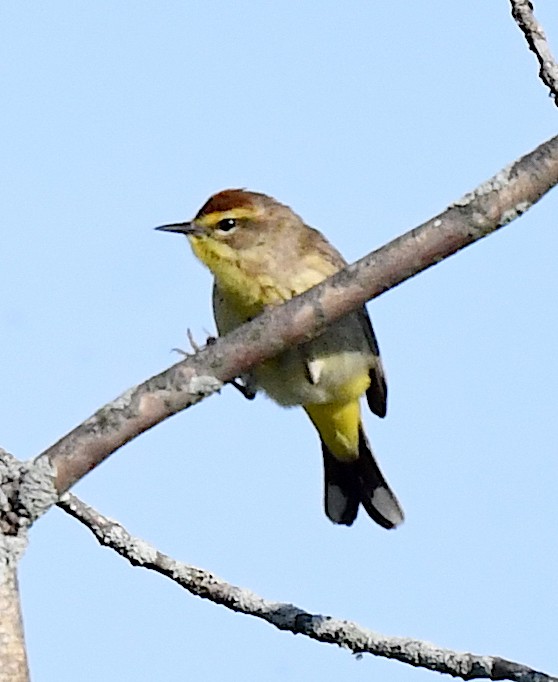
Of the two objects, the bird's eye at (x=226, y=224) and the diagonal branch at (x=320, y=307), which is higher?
the bird's eye at (x=226, y=224)

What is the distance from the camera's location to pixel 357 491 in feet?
27.0

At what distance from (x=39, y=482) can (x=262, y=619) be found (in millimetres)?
1329

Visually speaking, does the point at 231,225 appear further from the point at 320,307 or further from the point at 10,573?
the point at 10,573

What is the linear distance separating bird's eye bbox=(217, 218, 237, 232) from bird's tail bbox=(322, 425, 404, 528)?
1.89m

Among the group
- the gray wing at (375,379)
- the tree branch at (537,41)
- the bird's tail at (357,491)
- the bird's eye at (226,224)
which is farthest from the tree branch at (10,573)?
the bird's tail at (357,491)

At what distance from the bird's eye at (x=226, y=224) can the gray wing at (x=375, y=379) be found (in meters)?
0.94

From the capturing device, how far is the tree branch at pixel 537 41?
343 centimetres

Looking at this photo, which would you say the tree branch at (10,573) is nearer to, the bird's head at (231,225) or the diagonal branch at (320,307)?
the diagonal branch at (320,307)

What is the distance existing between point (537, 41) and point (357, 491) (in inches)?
197

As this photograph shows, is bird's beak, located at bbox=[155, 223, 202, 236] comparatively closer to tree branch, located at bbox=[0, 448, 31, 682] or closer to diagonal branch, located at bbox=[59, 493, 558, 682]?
diagonal branch, located at bbox=[59, 493, 558, 682]

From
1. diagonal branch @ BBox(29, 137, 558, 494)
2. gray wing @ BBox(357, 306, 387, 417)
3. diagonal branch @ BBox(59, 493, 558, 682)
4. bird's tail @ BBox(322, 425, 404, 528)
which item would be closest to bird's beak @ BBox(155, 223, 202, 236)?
gray wing @ BBox(357, 306, 387, 417)

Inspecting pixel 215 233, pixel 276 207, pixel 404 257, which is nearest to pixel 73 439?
pixel 404 257

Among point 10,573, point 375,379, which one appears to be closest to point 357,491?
point 375,379

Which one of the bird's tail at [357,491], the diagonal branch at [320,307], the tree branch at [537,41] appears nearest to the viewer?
the diagonal branch at [320,307]
